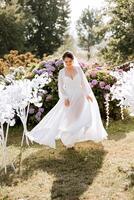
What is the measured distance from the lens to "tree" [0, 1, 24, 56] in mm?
41625

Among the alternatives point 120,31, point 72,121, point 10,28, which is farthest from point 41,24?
point 72,121

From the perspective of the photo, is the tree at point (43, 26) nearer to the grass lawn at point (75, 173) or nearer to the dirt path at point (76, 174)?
the grass lawn at point (75, 173)

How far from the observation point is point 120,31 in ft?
112

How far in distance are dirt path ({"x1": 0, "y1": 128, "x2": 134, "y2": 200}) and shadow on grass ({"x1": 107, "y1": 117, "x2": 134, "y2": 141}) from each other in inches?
23.8

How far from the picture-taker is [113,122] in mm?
12969

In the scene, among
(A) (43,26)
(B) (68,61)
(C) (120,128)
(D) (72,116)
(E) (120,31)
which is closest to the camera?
(B) (68,61)

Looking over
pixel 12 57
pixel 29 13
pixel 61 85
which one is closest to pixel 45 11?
pixel 29 13

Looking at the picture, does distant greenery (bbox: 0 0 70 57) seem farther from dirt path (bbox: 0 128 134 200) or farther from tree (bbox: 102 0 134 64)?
dirt path (bbox: 0 128 134 200)

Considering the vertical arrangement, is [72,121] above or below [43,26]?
below

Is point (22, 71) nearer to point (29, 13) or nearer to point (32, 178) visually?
point (32, 178)

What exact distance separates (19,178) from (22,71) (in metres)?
5.77

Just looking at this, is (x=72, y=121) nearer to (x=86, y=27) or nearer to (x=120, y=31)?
(x=120, y=31)

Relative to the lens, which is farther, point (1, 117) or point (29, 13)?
point (29, 13)

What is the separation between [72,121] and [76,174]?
1.39 m
